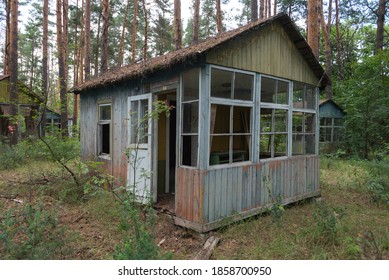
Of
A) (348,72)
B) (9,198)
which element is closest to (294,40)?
(9,198)

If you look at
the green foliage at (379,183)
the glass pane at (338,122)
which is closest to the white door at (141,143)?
the green foliage at (379,183)

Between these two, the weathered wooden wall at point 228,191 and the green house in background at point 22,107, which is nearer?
the weathered wooden wall at point 228,191

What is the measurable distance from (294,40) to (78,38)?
67.1ft

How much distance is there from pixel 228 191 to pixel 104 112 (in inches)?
163

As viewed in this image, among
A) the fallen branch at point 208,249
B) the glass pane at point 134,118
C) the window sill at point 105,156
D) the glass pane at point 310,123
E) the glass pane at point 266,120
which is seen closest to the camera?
the fallen branch at point 208,249

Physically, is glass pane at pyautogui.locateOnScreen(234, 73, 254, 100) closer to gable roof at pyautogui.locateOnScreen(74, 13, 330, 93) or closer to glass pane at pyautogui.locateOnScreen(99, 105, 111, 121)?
gable roof at pyautogui.locateOnScreen(74, 13, 330, 93)

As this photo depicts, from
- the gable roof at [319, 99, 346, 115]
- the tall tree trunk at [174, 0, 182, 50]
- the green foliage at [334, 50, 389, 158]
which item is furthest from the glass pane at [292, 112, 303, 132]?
the gable roof at [319, 99, 346, 115]

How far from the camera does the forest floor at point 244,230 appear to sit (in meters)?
3.75

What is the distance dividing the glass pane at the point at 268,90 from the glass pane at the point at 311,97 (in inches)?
54.3

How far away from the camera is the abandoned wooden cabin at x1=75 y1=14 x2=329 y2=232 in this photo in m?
4.39

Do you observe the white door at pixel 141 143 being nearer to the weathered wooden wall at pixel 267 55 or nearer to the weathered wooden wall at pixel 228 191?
the weathered wooden wall at pixel 228 191

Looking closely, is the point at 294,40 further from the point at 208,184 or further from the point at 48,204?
the point at 48,204

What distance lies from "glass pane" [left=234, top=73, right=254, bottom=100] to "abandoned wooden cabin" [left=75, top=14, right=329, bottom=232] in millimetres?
19

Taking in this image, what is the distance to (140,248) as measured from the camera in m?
3.06
